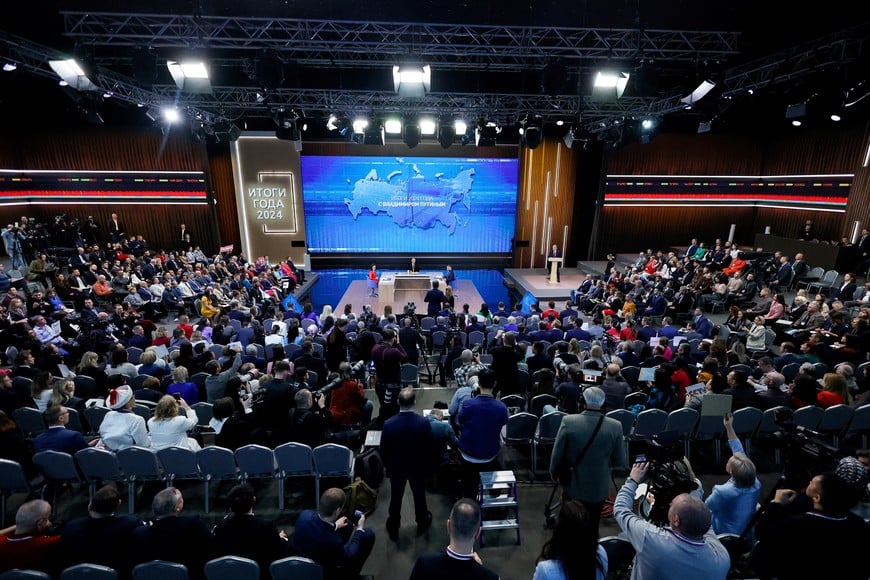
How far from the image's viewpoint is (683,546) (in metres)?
2.11

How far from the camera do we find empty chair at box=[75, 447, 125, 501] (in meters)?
4.24

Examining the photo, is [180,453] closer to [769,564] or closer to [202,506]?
[202,506]

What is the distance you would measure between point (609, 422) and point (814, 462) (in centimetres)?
167

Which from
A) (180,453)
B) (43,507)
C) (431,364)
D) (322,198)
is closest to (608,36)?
(431,364)

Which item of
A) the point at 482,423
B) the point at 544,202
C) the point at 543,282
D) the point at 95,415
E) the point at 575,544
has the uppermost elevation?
the point at 544,202

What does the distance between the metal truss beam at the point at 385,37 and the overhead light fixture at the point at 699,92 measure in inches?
21.5

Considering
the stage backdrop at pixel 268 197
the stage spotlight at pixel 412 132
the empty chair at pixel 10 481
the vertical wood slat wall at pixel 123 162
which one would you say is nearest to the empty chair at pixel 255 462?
the empty chair at pixel 10 481

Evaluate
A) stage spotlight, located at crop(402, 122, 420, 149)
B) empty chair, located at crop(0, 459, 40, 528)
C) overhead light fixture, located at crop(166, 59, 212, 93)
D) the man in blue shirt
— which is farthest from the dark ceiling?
the man in blue shirt

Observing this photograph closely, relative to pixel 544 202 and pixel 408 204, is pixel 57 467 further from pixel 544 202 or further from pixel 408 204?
pixel 544 202

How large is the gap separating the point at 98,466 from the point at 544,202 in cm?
1764

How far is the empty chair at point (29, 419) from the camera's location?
5.02m

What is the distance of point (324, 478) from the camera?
193 inches

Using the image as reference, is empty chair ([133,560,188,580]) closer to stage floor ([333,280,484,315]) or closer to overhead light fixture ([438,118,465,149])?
stage floor ([333,280,484,315])

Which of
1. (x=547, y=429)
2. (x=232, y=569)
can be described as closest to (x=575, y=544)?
(x=232, y=569)
